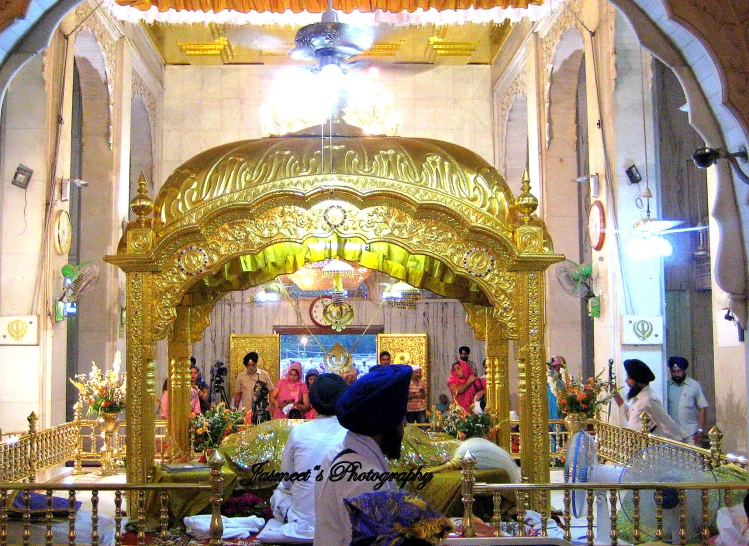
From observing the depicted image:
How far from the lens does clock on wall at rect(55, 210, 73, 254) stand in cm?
1035

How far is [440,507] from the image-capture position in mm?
6133

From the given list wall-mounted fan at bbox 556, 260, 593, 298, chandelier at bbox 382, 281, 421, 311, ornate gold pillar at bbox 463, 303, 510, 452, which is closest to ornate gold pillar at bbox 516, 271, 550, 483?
ornate gold pillar at bbox 463, 303, 510, 452

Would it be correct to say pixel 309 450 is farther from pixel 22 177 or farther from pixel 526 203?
pixel 22 177

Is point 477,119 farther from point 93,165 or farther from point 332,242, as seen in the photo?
point 332,242

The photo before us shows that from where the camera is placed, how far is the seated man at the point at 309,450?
16.7ft

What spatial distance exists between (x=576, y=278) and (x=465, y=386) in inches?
78.5

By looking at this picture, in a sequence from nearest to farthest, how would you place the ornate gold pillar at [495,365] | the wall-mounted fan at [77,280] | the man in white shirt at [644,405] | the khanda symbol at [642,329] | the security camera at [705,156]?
the security camera at [705,156] < the ornate gold pillar at [495,365] < the man in white shirt at [644,405] < the khanda symbol at [642,329] < the wall-mounted fan at [77,280]

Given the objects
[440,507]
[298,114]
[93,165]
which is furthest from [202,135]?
[440,507]

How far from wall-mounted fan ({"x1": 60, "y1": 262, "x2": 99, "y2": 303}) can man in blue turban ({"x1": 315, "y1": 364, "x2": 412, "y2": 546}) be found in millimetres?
7853

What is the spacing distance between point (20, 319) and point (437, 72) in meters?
9.34

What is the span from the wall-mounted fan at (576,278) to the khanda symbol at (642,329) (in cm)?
109

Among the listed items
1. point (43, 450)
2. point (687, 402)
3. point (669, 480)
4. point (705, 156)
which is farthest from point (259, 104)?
point (669, 480)

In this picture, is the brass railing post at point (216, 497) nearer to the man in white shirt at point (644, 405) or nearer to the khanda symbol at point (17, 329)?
the man in white shirt at point (644, 405)

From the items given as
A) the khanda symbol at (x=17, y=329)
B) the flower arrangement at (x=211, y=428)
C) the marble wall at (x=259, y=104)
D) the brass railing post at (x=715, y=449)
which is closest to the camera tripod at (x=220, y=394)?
the marble wall at (x=259, y=104)
